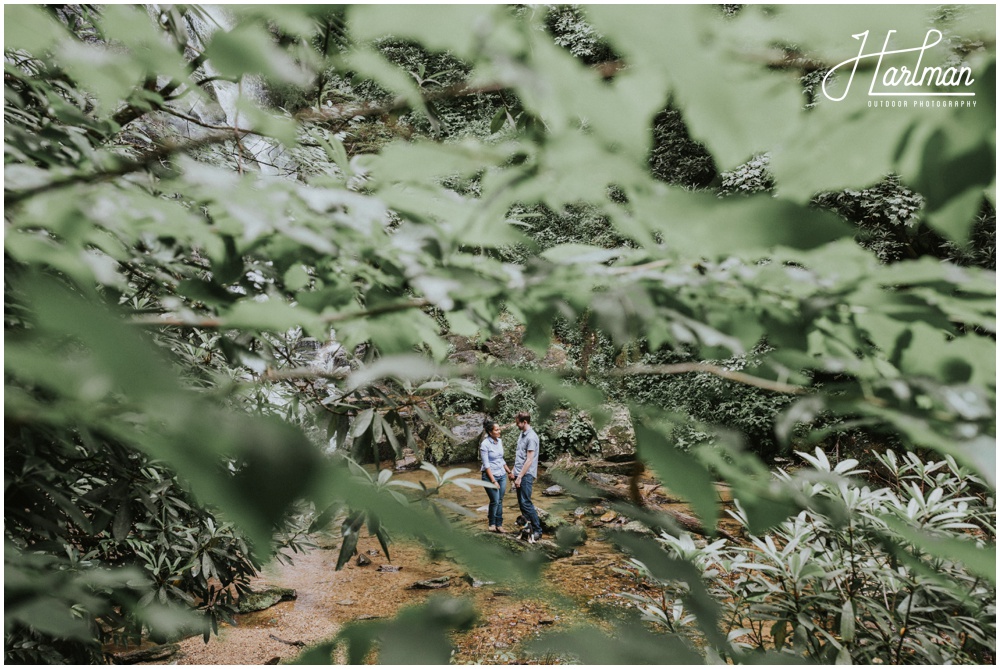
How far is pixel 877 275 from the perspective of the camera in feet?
1.45

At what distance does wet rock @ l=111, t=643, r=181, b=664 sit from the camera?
9.87 ft

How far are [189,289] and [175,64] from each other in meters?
0.25

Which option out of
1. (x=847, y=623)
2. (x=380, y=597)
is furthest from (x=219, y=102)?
(x=380, y=597)

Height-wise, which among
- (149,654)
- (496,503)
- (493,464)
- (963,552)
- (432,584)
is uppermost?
(493,464)

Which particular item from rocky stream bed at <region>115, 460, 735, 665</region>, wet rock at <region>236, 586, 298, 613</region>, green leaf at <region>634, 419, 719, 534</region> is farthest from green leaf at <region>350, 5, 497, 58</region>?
wet rock at <region>236, 586, 298, 613</region>

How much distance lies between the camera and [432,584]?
4457mm

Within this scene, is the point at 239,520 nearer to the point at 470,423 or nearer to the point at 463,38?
the point at 463,38

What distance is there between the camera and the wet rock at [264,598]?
12.8ft

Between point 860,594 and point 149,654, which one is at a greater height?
point 860,594

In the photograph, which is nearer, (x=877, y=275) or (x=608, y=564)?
(x=877, y=275)

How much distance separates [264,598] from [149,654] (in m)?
1.08

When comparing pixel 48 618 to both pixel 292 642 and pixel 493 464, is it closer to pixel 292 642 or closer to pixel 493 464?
pixel 292 642

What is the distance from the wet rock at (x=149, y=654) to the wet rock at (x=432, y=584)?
6.39ft

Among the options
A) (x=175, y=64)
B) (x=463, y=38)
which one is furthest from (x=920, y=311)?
(x=175, y=64)
